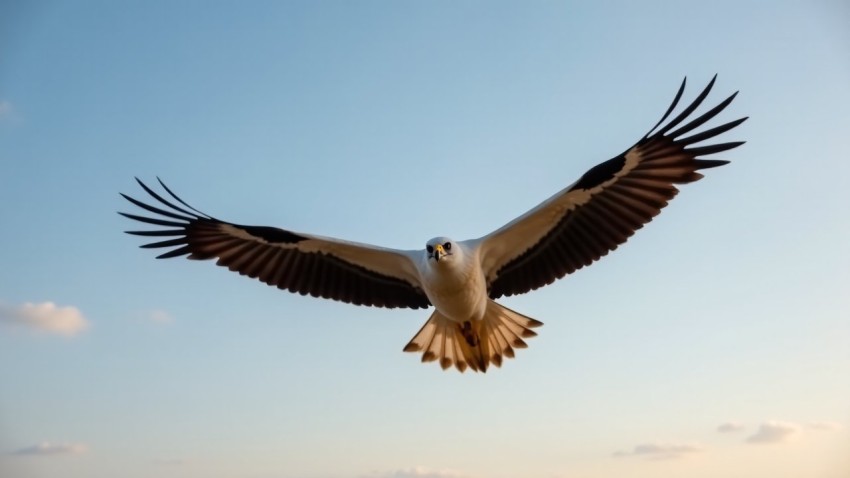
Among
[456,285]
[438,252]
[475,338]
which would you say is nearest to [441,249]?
[438,252]

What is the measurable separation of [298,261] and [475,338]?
2.34m

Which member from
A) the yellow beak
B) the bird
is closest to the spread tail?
the bird

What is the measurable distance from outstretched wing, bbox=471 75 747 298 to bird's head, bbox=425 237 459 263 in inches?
29.3

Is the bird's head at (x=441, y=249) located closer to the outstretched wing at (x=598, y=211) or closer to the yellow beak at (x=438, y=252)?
the yellow beak at (x=438, y=252)

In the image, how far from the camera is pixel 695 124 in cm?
905

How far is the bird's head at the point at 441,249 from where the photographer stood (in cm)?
928

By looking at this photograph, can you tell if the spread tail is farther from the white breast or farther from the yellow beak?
the yellow beak

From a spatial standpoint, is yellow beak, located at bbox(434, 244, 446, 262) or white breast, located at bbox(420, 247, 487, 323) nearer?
yellow beak, located at bbox(434, 244, 446, 262)

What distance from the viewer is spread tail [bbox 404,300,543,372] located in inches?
421

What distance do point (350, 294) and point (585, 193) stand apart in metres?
3.14

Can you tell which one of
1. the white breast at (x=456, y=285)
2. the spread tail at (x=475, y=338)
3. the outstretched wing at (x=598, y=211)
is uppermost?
the outstretched wing at (x=598, y=211)

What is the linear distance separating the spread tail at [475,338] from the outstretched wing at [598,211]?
336mm

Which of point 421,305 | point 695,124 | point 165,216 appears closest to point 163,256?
point 165,216

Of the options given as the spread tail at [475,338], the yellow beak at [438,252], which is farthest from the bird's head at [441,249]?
the spread tail at [475,338]
